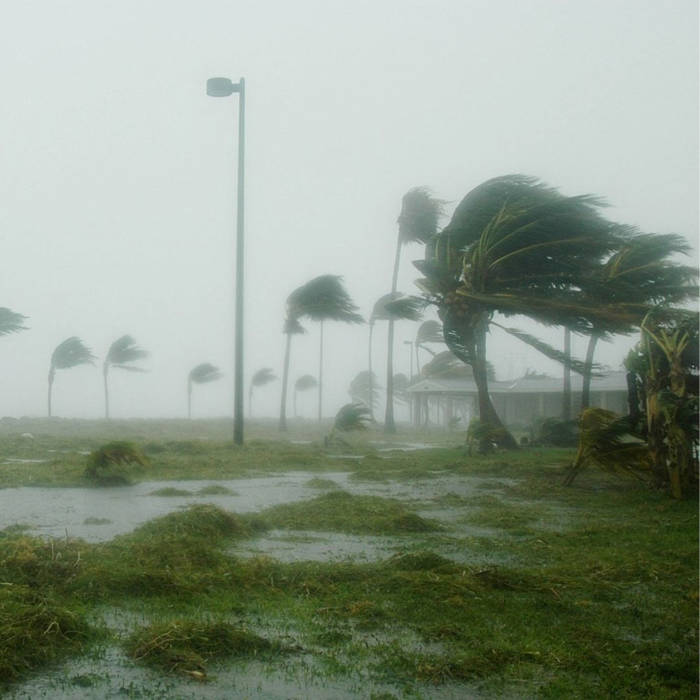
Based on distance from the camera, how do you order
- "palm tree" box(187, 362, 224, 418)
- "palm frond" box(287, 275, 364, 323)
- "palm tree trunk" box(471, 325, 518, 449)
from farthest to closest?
"palm tree" box(187, 362, 224, 418) < "palm frond" box(287, 275, 364, 323) < "palm tree trunk" box(471, 325, 518, 449)

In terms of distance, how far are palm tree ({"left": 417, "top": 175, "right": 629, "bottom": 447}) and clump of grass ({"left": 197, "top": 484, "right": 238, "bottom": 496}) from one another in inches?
370

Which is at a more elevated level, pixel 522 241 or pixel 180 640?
pixel 522 241

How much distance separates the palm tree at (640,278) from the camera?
62.5ft

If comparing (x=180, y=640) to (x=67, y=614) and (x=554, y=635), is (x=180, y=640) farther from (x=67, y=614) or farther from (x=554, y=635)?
(x=554, y=635)

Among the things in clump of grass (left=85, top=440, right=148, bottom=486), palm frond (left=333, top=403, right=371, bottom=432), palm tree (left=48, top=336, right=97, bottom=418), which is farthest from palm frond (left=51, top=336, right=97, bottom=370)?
clump of grass (left=85, top=440, right=148, bottom=486)

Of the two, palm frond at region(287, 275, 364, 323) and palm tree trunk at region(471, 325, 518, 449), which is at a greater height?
palm frond at region(287, 275, 364, 323)

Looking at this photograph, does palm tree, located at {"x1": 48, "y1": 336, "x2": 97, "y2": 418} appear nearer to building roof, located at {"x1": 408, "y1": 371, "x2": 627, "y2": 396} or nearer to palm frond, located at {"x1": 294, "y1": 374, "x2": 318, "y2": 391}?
→ building roof, located at {"x1": 408, "y1": 371, "x2": 627, "y2": 396}

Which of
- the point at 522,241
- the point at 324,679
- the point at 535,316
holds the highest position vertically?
the point at 522,241

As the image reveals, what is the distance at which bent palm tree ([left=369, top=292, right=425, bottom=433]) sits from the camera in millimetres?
22141

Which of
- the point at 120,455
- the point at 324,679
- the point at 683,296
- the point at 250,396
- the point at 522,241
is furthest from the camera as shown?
the point at 250,396

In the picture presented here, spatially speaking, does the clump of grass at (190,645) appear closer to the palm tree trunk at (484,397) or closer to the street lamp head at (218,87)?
the palm tree trunk at (484,397)

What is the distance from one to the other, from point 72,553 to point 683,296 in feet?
77.4

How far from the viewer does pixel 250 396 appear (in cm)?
7719

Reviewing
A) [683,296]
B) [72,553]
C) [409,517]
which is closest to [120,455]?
[409,517]
